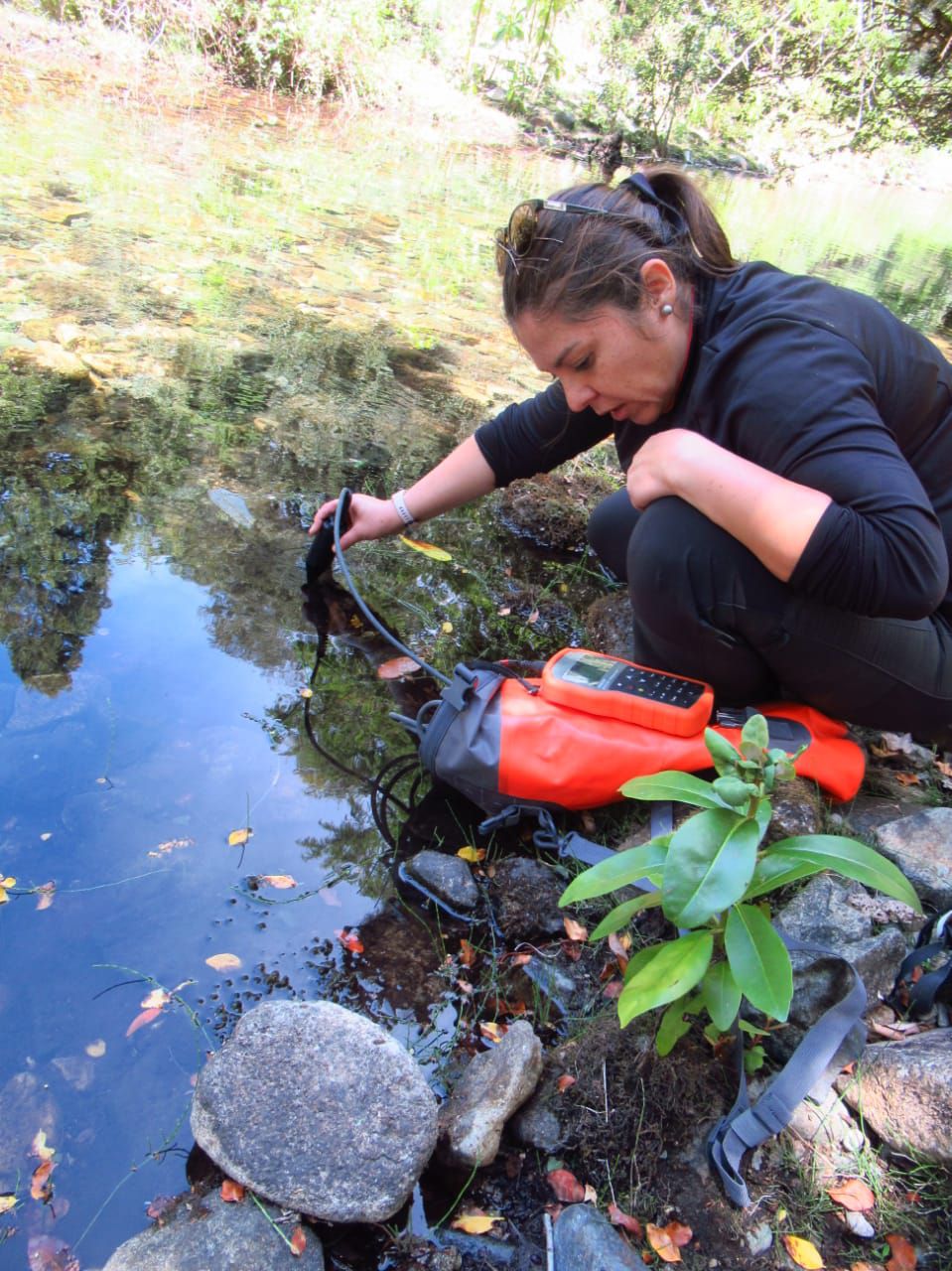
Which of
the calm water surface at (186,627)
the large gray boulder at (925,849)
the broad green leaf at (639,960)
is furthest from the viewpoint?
the large gray boulder at (925,849)

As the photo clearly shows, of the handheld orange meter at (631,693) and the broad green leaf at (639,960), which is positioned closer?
the broad green leaf at (639,960)

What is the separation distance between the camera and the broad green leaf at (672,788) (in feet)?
4.72

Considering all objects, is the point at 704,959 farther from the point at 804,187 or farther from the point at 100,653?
the point at 804,187

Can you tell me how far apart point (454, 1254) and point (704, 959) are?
59 cm

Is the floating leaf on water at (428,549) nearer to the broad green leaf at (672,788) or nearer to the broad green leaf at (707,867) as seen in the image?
the broad green leaf at (672,788)

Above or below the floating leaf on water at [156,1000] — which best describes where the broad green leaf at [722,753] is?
above

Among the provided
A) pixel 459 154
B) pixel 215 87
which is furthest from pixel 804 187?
pixel 215 87

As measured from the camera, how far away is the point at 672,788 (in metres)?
1.48

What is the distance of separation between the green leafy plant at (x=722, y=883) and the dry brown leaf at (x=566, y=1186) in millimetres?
264

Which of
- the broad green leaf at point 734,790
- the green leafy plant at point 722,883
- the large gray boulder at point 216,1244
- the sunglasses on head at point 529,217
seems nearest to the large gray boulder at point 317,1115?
the large gray boulder at point 216,1244

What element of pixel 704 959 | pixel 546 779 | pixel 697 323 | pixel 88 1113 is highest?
pixel 697 323

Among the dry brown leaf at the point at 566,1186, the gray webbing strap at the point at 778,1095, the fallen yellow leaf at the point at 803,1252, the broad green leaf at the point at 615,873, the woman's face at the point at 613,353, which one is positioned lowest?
the dry brown leaf at the point at 566,1186

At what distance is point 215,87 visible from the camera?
11.5 m

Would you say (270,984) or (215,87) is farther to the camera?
(215,87)
